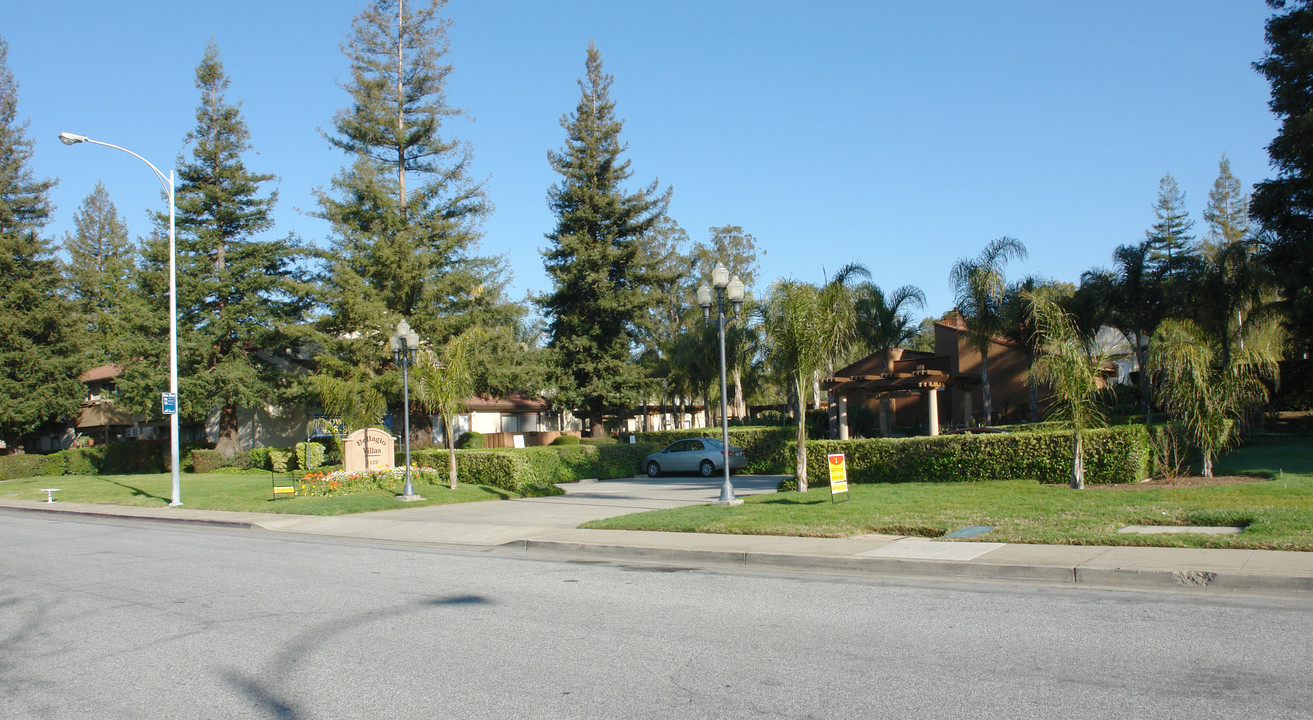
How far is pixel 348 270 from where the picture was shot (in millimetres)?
35344

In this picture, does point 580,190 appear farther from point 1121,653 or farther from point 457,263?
point 1121,653

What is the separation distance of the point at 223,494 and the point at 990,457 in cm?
2120

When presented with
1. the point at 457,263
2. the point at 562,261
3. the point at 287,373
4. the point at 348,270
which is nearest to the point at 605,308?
the point at 562,261

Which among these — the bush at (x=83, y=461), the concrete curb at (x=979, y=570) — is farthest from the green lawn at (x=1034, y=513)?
the bush at (x=83, y=461)

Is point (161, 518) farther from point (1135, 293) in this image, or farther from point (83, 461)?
point (1135, 293)

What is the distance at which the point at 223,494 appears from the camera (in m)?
25.5

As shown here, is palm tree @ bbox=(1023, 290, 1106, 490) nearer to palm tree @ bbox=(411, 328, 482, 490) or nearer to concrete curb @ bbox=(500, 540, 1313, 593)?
concrete curb @ bbox=(500, 540, 1313, 593)

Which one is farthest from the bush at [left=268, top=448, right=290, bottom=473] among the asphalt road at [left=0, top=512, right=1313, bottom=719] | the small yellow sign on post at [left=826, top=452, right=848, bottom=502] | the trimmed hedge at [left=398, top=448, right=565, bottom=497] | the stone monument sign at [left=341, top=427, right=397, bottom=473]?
the small yellow sign on post at [left=826, top=452, right=848, bottom=502]

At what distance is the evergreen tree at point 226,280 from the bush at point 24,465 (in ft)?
27.0

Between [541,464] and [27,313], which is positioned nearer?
[541,464]

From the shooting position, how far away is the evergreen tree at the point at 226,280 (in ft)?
126

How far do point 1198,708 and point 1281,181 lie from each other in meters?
31.5

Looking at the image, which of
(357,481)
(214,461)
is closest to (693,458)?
(357,481)

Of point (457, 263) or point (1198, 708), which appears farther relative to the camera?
point (457, 263)
